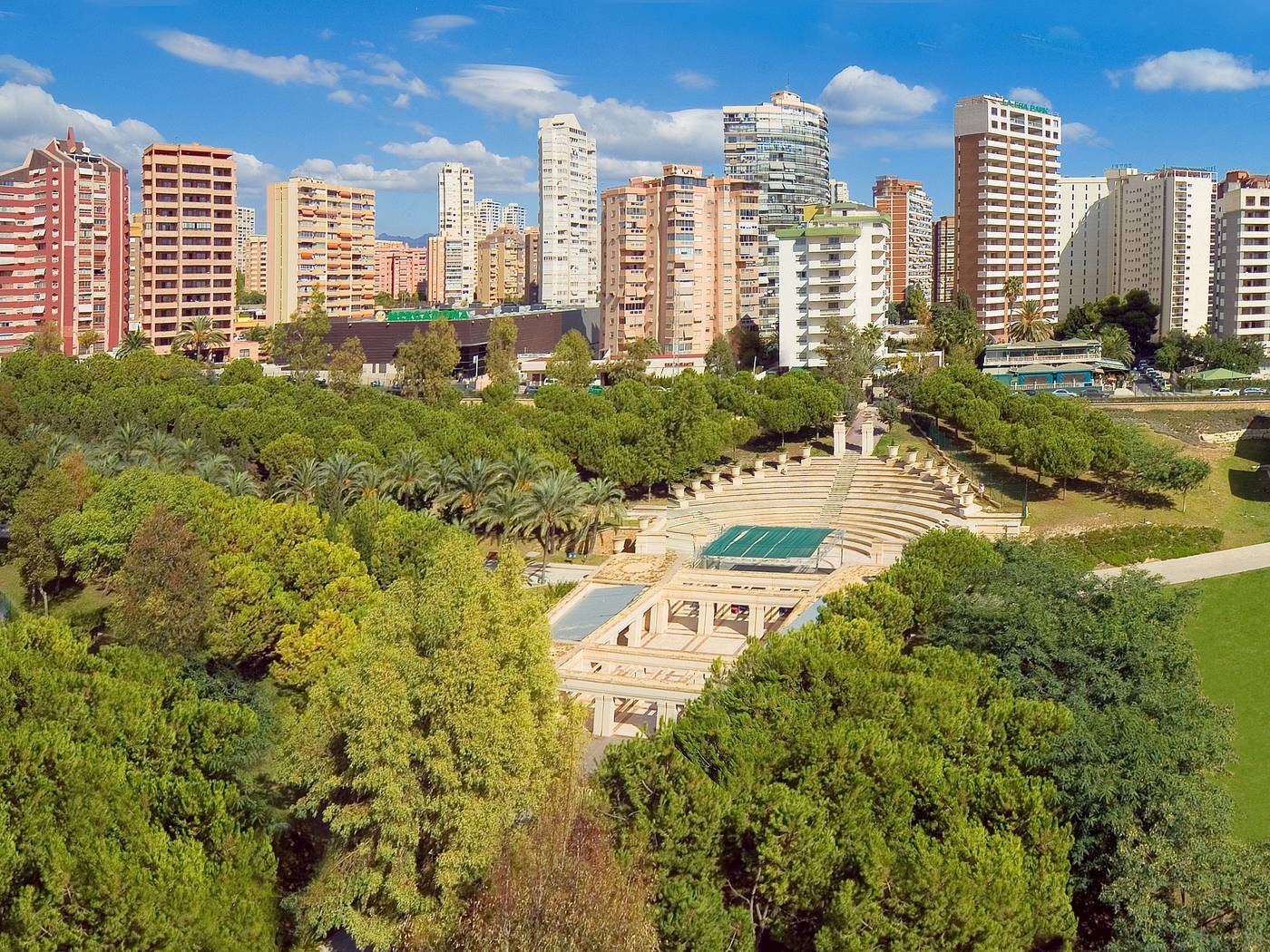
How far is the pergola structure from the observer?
26953 mm

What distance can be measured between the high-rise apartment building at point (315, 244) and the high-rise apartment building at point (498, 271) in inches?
2061

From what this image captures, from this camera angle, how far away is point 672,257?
93.6 metres

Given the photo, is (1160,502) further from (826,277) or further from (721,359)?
(721,359)

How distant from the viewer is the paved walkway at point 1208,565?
115 feet

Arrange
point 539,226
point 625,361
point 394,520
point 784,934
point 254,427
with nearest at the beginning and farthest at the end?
point 784,934 → point 394,520 → point 254,427 → point 625,361 → point 539,226

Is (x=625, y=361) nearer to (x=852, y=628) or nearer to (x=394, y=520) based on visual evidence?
(x=394, y=520)

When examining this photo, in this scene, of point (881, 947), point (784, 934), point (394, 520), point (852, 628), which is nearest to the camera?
point (881, 947)

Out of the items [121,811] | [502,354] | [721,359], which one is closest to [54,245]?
[502,354]

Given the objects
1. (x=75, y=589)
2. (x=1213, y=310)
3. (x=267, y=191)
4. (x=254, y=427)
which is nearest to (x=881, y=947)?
(x=75, y=589)

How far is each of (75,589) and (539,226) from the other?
104740 millimetres

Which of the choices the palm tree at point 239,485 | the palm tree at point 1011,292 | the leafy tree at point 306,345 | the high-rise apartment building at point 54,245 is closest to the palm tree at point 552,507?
the palm tree at point 239,485

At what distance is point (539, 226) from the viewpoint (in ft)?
458

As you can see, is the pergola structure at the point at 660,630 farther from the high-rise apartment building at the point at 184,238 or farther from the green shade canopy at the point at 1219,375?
the high-rise apartment building at the point at 184,238

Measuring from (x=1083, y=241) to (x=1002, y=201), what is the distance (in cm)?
2220
